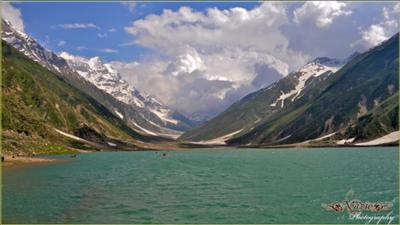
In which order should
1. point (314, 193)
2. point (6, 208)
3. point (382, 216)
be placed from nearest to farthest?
point (382, 216), point (6, 208), point (314, 193)

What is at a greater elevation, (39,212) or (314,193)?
(314,193)

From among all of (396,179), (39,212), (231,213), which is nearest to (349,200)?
(231,213)

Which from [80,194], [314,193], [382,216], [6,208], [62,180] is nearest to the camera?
[382,216]

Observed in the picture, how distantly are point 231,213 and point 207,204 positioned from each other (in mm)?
8330

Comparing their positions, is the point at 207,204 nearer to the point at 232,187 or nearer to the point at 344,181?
the point at 232,187

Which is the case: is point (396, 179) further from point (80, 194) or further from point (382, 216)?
point (80, 194)

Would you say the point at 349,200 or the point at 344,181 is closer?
the point at 349,200

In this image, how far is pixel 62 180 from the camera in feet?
368

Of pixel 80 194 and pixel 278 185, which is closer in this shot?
pixel 80 194

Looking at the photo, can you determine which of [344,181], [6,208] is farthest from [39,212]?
[344,181]

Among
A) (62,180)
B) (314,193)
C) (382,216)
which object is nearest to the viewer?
(382,216)

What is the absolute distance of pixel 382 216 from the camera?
56.7 metres

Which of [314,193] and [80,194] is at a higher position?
[314,193]

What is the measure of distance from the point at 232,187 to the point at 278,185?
9.00 m
